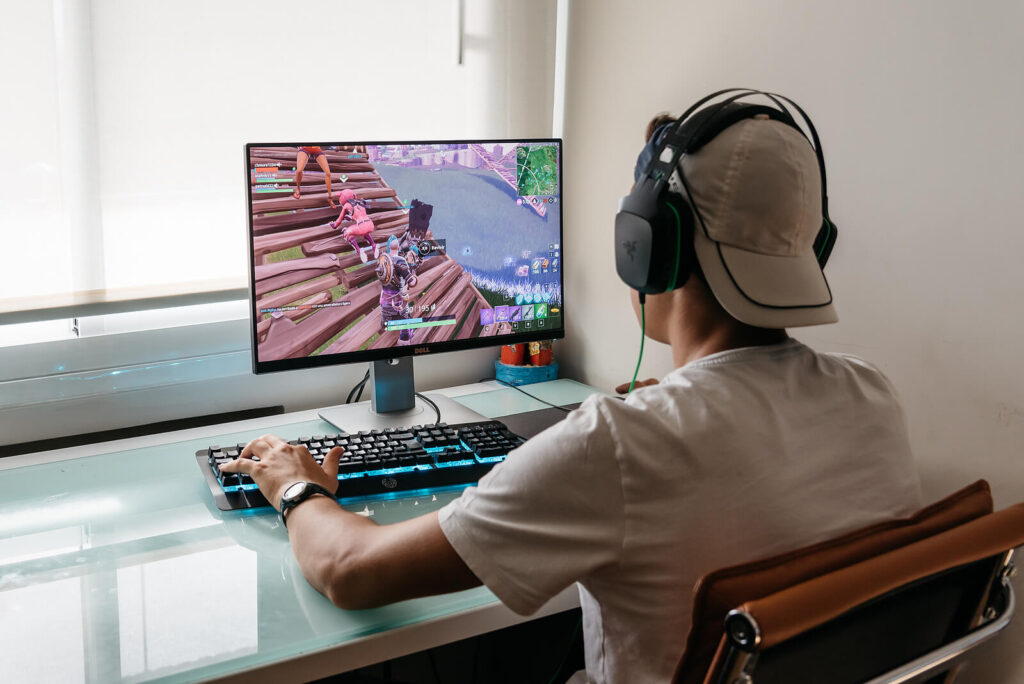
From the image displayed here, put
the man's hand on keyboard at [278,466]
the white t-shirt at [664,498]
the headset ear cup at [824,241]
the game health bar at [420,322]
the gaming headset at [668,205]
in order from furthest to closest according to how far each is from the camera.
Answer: the game health bar at [420,322] → the man's hand on keyboard at [278,466] → the headset ear cup at [824,241] → the gaming headset at [668,205] → the white t-shirt at [664,498]

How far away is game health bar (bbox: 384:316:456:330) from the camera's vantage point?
1607 millimetres

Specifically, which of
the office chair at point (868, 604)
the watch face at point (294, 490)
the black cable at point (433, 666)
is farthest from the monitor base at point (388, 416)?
the office chair at point (868, 604)

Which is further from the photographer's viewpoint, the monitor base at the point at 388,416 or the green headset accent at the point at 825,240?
the monitor base at the point at 388,416

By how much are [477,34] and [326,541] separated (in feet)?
4.16

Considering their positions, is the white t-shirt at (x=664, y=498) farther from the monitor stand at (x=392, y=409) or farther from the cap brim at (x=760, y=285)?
the monitor stand at (x=392, y=409)

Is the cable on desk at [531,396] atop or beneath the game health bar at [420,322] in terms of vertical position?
beneath

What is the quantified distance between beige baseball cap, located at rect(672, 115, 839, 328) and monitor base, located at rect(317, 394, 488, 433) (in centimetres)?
79

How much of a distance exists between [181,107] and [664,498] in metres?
1.28

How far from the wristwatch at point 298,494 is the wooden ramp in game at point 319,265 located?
0.38 m

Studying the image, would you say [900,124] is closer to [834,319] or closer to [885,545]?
[834,319]

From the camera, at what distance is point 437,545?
0.91 metres

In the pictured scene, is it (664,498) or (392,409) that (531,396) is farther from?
(664,498)

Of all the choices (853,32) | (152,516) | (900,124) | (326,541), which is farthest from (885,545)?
(152,516)

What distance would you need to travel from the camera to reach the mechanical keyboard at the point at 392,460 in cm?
132
